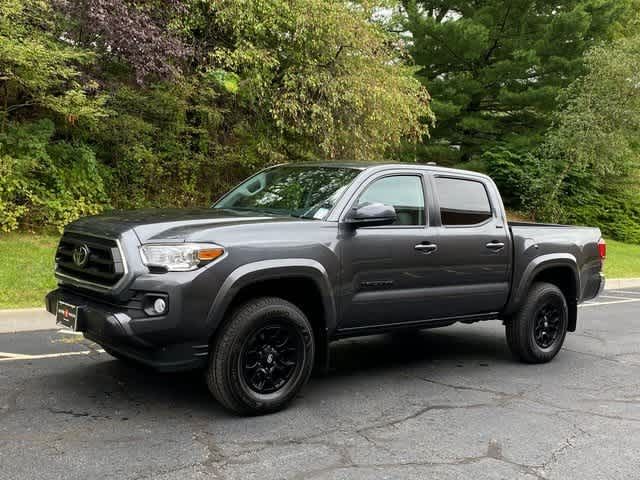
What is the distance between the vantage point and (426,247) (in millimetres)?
5496

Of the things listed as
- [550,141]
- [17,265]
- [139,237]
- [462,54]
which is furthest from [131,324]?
[462,54]

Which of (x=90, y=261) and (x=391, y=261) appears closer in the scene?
(x=90, y=261)

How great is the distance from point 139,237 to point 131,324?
1.92ft

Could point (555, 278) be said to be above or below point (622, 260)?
above

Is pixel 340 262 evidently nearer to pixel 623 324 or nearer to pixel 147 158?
pixel 623 324

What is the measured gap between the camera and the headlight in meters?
4.21

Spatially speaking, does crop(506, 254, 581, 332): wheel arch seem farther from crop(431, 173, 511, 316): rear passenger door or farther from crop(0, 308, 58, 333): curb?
crop(0, 308, 58, 333): curb

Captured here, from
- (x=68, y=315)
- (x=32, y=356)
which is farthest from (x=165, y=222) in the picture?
(x=32, y=356)

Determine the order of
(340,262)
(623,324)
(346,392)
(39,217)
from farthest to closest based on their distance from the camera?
(39,217) < (623,324) < (346,392) < (340,262)

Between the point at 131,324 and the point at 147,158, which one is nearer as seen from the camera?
the point at 131,324

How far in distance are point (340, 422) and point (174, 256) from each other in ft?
5.52

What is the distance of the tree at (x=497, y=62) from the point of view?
2491 centimetres

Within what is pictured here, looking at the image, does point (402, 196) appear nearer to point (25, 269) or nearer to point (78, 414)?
point (78, 414)

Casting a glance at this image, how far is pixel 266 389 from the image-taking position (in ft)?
15.2
